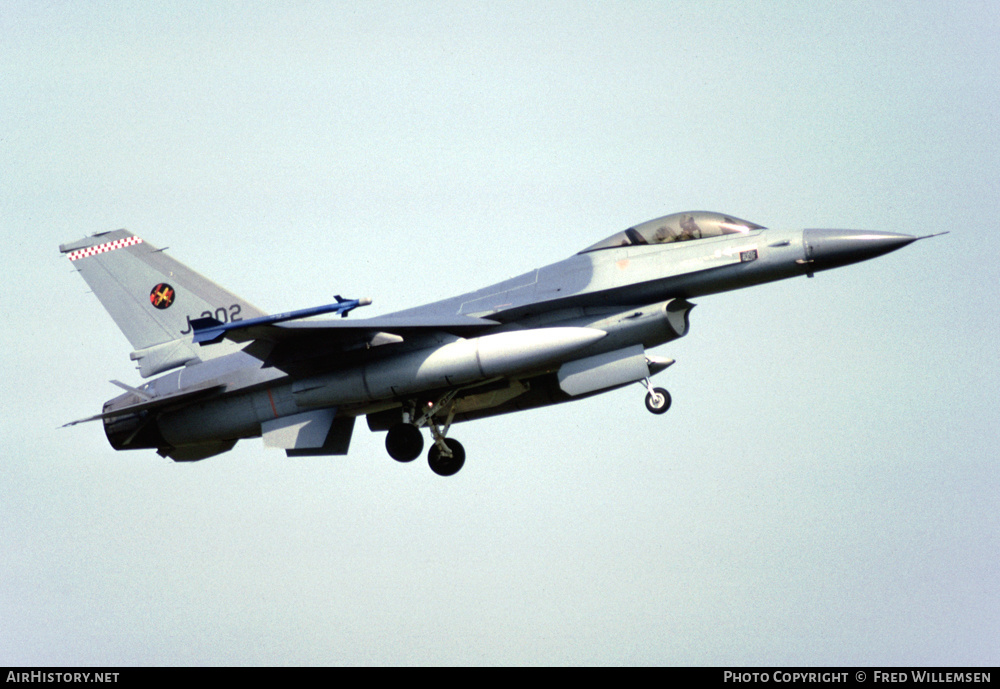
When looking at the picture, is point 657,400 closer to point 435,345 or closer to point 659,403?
point 659,403

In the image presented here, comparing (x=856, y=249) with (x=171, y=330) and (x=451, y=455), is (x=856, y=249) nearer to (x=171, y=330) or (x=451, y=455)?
(x=451, y=455)

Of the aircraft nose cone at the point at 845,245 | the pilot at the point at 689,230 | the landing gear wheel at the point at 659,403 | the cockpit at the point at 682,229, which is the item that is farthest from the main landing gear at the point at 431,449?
the aircraft nose cone at the point at 845,245

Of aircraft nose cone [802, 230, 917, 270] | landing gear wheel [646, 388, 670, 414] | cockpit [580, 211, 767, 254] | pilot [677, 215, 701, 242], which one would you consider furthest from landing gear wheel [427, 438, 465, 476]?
aircraft nose cone [802, 230, 917, 270]

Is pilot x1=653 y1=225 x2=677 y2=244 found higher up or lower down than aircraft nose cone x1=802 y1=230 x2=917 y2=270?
higher up

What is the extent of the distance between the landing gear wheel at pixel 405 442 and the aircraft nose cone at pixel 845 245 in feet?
20.5

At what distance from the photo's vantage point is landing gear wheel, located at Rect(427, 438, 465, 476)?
19922mm

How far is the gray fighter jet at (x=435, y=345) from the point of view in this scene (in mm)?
17500

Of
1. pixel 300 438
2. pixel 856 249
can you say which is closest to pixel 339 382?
pixel 300 438

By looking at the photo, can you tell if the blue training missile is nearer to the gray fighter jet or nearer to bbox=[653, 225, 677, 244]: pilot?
the gray fighter jet

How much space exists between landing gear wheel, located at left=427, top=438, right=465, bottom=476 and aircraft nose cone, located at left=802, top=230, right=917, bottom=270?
19.2ft

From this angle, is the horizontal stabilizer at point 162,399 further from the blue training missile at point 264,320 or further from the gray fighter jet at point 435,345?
the blue training missile at point 264,320

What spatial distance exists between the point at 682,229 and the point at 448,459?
4.88 meters

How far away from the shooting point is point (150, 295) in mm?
20453
